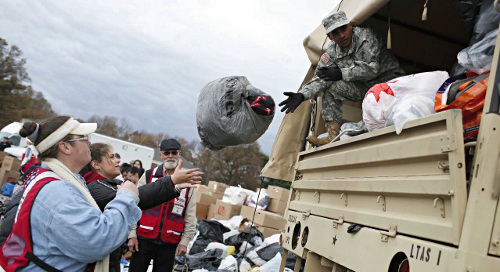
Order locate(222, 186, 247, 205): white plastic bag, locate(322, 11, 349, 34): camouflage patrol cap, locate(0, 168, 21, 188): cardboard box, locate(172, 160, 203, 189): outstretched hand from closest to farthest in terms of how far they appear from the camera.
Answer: locate(172, 160, 203, 189): outstretched hand < locate(322, 11, 349, 34): camouflage patrol cap < locate(222, 186, 247, 205): white plastic bag < locate(0, 168, 21, 188): cardboard box

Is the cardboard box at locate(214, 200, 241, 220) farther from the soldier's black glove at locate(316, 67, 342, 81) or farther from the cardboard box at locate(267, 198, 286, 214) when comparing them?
the soldier's black glove at locate(316, 67, 342, 81)

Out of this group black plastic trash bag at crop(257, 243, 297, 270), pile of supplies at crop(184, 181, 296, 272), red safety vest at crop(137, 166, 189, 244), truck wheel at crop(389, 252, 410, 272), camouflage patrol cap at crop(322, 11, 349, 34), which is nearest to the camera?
truck wheel at crop(389, 252, 410, 272)

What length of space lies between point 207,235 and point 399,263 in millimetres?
6084

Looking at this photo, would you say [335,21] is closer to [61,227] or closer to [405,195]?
[405,195]

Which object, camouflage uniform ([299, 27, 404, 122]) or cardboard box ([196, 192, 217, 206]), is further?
cardboard box ([196, 192, 217, 206])

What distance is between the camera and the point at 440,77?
2736mm

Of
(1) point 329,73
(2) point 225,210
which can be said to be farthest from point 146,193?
(2) point 225,210

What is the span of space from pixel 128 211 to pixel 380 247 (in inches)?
54.1

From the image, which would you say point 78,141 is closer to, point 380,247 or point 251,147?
point 380,247

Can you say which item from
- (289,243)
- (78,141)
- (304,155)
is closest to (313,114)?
(304,155)

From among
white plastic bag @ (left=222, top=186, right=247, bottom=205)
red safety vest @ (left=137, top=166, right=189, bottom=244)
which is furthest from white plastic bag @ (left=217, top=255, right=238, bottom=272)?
white plastic bag @ (left=222, top=186, right=247, bottom=205)

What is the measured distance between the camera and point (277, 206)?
10375mm

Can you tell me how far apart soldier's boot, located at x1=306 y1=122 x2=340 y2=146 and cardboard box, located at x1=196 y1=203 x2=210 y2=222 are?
24.4ft

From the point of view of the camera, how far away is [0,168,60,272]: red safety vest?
80.3 inches
